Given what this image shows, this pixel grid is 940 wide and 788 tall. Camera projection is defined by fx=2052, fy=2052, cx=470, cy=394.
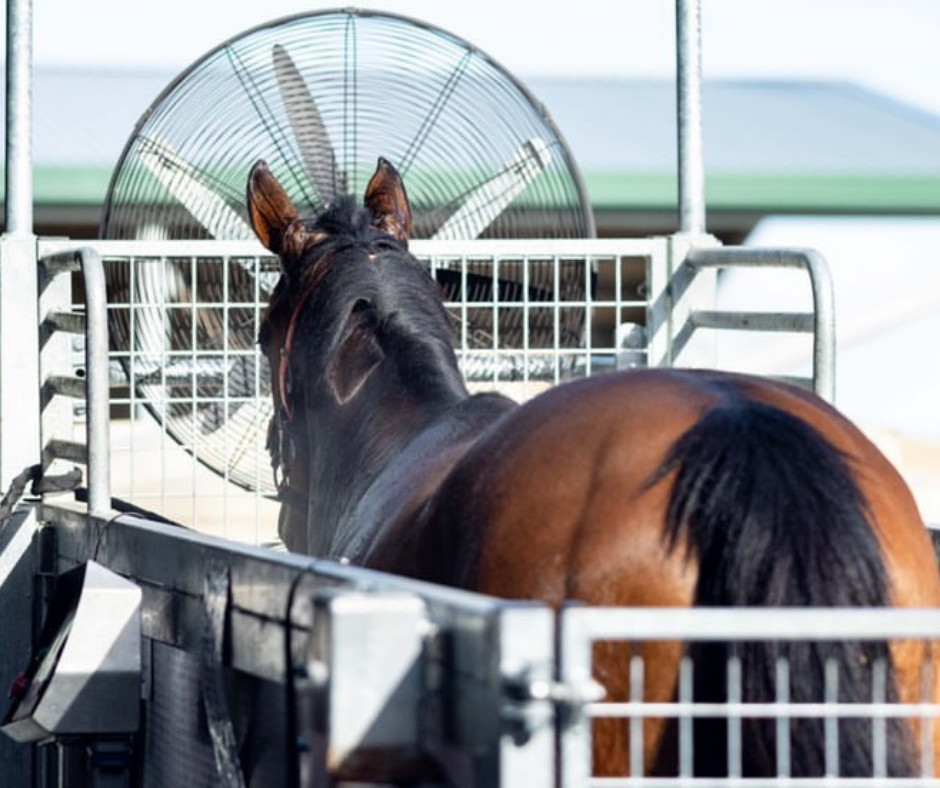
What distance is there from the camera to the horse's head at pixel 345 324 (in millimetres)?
4453

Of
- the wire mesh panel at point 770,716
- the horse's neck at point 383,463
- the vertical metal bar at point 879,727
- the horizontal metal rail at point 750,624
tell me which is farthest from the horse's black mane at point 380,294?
the horizontal metal rail at point 750,624

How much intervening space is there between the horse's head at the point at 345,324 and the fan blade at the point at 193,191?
97 cm

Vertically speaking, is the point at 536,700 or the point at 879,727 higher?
the point at 536,700

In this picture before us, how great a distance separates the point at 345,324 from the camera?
4531 mm

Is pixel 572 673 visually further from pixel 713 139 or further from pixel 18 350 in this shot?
pixel 713 139

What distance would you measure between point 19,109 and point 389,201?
3.46 feet

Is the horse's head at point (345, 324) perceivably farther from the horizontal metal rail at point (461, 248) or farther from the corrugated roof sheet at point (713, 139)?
the corrugated roof sheet at point (713, 139)

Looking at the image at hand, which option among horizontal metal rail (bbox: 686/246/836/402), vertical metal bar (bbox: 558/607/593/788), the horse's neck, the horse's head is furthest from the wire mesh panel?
horizontal metal rail (bbox: 686/246/836/402)

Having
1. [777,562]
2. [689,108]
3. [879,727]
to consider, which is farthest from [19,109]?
[879,727]

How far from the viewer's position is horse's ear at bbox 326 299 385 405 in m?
4.52

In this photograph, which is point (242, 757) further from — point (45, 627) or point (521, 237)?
point (521, 237)

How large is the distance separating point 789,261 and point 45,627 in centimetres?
211

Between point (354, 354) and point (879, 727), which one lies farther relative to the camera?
point (354, 354)

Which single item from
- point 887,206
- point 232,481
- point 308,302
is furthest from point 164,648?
point 887,206
